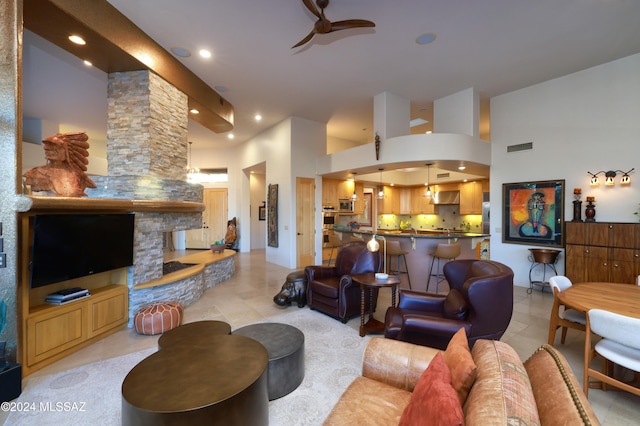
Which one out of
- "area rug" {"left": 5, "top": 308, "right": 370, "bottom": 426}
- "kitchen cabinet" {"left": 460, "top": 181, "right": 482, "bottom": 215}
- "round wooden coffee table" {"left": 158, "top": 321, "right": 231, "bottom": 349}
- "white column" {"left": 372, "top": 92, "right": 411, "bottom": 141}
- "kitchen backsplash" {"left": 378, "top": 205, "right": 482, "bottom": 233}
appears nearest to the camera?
"area rug" {"left": 5, "top": 308, "right": 370, "bottom": 426}

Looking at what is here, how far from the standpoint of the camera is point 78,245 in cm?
304

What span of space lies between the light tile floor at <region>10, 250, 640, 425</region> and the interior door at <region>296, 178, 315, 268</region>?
107cm

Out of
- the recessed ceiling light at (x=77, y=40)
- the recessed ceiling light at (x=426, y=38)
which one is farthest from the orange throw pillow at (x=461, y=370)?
the recessed ceiling light at (x=77, y=40)

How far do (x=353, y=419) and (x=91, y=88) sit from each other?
7.22m

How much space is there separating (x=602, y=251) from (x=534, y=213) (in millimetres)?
1224

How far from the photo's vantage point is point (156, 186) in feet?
12.8

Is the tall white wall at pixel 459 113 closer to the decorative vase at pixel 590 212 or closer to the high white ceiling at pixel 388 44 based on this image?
the high white ceiling at pixel 388 44

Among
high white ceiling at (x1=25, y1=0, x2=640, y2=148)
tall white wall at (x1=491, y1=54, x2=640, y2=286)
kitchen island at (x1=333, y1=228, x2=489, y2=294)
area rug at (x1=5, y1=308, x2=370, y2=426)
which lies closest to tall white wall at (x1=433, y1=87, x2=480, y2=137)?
high white ceiling at (x1=25, y1=0, x2=640, y2=148)

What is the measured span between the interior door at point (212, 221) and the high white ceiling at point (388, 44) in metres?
5.11

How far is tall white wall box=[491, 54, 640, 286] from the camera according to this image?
4434mm

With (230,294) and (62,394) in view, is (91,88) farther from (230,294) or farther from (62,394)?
(62,394)

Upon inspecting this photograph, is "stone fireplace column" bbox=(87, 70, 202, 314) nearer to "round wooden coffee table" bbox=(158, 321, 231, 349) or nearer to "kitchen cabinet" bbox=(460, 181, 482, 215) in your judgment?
"round wooden coffee table" bbox=(158, 321, 231, 349)

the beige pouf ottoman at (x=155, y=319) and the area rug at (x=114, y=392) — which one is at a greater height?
the beige pouf ottoman at (x=155, y=319)

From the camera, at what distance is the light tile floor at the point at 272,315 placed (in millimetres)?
2197
